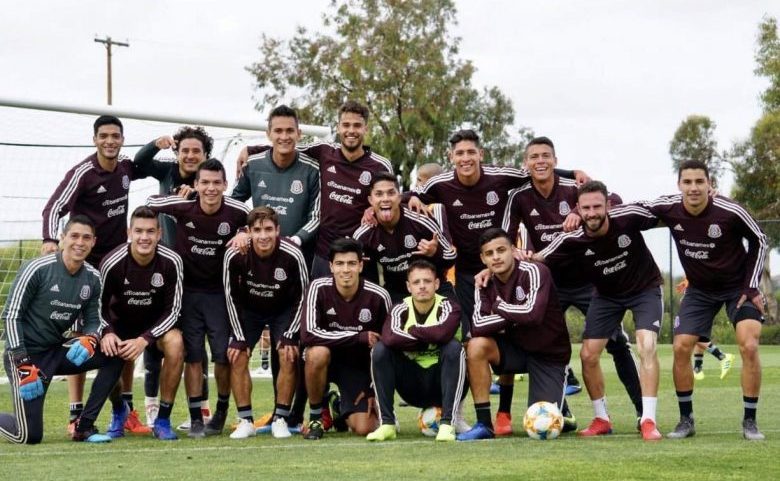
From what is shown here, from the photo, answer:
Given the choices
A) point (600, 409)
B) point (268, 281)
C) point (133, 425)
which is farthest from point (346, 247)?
point (133, 425)

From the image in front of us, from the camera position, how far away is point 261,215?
922 cm

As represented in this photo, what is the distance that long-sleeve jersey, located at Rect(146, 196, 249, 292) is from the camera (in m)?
9.61

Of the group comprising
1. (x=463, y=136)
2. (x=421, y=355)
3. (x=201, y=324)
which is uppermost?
(x=463, y=136)

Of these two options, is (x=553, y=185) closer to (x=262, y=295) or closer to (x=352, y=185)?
(x=352, y=185)

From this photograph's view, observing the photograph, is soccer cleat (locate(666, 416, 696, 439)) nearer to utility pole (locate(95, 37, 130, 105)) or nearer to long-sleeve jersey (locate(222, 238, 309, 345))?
long-sleeve jersey (locate(222, 238, 309, 345))

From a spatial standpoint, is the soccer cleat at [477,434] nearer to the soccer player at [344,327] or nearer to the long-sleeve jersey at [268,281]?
the soccer player at [344,327]

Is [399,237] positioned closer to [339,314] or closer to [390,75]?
[339,314]

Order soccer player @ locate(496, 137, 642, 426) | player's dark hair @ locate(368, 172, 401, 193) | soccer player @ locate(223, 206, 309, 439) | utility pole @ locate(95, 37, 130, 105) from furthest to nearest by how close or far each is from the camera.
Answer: utility pole @ locate(95, 37, 130, 105)
soccer player @ locate(496, 137, 642, 426)
player's dark hair @ locate(368, 172, 401, 193)
soccer player @ locate(223, 206, 309, 439)

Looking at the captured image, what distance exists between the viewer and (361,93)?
3559cm

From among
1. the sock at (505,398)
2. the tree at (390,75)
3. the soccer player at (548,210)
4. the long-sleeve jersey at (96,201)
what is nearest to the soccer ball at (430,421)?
the sock at (505,398)

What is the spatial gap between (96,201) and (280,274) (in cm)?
176

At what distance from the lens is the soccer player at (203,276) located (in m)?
9.59

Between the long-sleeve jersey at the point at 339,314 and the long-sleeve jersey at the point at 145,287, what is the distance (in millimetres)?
1015

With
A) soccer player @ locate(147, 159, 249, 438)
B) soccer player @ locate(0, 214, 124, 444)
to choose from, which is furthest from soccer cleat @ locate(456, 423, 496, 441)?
soccer player @ locate(0, 214, 124, 444)
